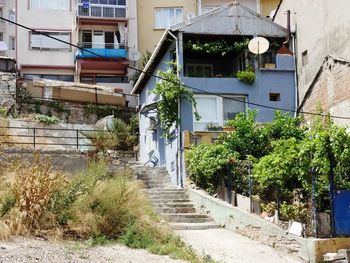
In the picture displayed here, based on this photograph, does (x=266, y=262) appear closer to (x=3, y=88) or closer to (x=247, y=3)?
(x=3, y=88)

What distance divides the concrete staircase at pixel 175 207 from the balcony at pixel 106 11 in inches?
769

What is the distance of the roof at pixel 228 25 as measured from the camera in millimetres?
23078

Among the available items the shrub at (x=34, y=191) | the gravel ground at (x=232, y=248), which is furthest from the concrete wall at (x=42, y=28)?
the shrub at (x=34, y=191)

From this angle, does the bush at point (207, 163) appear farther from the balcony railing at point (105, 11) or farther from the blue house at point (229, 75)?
the balcony railing at point (105, 11)

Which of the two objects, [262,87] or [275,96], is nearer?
[262,87]

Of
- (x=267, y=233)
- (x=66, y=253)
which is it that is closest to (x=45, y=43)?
(x=267, y=233)

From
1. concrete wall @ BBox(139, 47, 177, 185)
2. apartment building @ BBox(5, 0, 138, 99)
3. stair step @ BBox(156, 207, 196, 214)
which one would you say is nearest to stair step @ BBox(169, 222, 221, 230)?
stair step @ BBox(156, 207, 196, 214)

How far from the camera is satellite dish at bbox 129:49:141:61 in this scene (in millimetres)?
38500

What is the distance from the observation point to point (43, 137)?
89.4 ft

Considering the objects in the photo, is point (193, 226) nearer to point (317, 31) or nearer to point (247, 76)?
point (247, 76)

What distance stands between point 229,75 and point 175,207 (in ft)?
29.6

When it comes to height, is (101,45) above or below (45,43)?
below

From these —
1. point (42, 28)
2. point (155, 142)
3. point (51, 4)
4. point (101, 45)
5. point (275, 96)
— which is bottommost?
point (155, 142)

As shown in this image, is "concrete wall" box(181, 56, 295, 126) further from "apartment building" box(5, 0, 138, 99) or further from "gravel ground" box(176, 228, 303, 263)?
"apartment building" box(5, 0, 138, 99)
